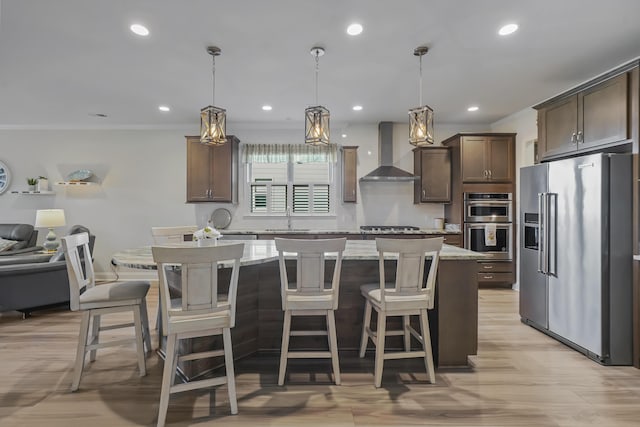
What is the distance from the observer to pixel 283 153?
5348 mm

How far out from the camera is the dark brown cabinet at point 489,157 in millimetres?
4785

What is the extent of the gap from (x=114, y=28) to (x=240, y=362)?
284 cm

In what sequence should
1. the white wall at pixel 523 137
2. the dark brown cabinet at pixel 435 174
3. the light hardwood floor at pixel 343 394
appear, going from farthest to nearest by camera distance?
1. the dark brown cabinet at pixel 435 174
2. the white wall at pixel 523 137
3. the light hardwood floor at pixel 343 394

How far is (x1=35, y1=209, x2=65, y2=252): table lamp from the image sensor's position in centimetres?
472

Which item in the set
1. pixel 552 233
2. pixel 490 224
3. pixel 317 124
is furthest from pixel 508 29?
pixel 490 224

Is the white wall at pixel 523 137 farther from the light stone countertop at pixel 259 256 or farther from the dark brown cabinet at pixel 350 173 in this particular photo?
the light stone countertop at pixel 259 256

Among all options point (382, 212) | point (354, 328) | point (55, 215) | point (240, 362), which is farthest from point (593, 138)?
point (55, 215)

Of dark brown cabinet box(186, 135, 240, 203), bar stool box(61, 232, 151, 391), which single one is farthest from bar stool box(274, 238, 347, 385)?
dark brown cabinet box(186, 135, 240, 203)

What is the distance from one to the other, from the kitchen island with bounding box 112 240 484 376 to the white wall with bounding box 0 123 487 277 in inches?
108

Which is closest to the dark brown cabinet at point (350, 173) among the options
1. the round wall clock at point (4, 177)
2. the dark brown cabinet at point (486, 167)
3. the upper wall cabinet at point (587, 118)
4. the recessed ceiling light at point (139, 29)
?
the dark brown cabinet at point (486, 167)

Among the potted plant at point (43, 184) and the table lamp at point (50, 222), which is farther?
the potted plant at point (43, 184)

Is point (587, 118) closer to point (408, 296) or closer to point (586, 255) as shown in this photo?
point (586, 255)

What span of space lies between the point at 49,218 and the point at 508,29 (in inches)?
249

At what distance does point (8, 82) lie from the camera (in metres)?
3.61
